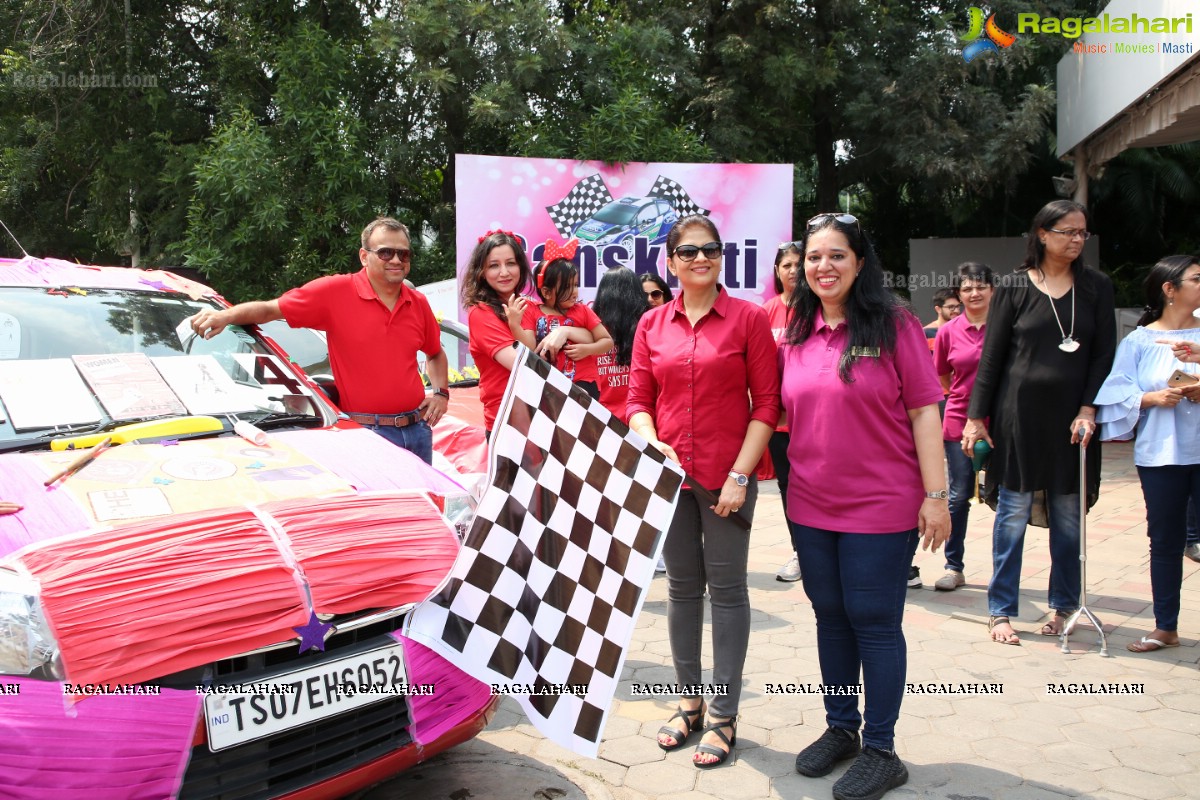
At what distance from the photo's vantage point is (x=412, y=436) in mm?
4594

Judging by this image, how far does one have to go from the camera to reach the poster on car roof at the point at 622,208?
9727 mm

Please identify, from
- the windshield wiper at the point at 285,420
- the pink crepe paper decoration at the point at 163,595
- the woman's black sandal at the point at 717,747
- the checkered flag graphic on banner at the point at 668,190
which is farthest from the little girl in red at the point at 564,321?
the checkered flag graphic on banner at the point at 668,190

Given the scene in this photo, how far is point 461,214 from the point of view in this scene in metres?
9.62

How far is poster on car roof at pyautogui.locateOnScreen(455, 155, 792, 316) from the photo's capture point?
9.73 m

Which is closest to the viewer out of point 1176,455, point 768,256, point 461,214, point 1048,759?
point 1048,759

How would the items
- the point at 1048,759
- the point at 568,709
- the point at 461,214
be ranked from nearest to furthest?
the point at 568,709, the point at 1048,759, the point at 461,214

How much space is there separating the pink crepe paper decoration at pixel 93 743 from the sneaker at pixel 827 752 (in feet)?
6.89

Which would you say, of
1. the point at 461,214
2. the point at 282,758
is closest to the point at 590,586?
the point at 282,758

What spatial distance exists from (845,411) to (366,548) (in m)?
1.62

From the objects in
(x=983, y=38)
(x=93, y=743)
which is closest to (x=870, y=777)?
(x=93, y=743)

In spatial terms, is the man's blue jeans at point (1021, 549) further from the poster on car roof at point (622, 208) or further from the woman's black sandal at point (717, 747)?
the poster on car roof at point (622, 208)

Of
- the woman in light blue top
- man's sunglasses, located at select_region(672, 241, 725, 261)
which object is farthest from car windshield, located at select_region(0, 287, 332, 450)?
the woman in light blue top

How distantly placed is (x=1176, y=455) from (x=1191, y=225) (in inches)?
631

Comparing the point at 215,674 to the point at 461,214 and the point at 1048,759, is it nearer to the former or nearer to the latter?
the point at 1048,759
